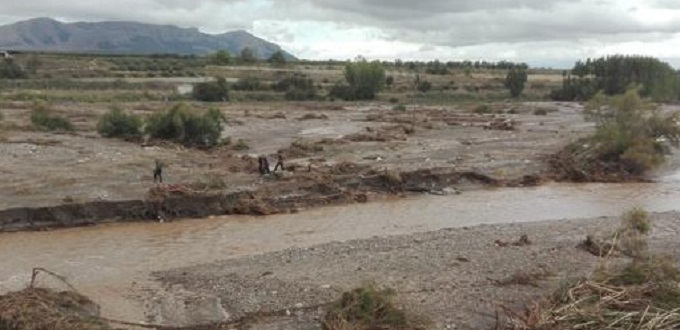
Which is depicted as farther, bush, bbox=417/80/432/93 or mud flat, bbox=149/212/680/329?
bush, bbox=417/80/432/93

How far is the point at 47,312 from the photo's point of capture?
15.6m

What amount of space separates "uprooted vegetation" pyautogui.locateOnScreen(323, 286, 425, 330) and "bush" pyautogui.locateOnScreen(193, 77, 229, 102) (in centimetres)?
7339

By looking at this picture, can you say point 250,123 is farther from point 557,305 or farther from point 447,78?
point 447,78

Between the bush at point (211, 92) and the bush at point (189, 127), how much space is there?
125ft

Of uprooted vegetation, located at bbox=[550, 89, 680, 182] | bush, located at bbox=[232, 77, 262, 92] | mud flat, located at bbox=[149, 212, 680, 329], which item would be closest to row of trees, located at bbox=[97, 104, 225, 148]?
uprooted vegetation, located at bbox=[550, 89, 680, 182]

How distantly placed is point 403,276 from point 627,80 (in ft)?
329

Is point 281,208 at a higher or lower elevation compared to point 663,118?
lower

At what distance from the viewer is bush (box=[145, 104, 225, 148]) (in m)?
48.9

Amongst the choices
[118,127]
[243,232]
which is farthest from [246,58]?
[243,232]

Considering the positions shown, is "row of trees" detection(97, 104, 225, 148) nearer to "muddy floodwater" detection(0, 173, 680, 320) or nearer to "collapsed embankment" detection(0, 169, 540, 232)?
"collapsed embankment" detection(0, 169, 540, 232)

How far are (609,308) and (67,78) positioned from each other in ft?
351

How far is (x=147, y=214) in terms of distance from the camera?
29.6 m

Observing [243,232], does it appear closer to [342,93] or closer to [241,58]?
[342,93]

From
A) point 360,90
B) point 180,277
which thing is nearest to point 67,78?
point 360,90
